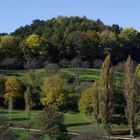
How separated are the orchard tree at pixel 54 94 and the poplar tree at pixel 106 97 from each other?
8551mm

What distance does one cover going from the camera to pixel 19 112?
66.6m

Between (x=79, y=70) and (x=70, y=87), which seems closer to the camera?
(x=70, y=87)

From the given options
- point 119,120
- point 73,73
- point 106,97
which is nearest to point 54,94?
point 119,120

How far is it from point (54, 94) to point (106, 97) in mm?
10147

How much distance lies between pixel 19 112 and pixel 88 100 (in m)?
8.82

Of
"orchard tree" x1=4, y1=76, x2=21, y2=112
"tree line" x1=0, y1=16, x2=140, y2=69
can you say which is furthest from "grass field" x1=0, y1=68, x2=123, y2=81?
"orchard tree" x1=4, y1=76, x2=21, y2=112

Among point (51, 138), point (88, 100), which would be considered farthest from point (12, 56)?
point (51, 138)

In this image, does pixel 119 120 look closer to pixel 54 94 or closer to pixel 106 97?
pixel 106 97

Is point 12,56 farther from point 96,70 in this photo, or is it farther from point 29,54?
point 96,70

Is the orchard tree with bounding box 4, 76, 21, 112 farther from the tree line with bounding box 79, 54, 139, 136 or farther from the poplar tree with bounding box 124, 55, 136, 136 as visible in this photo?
the poplar tree with bounding box 124, 55, 136, 136

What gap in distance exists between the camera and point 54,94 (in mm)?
65938

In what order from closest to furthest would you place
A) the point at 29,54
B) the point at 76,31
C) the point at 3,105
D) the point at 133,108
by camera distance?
the point at 133,108 < the point at 3,105 < the point at 29,54 < the point at 76,31

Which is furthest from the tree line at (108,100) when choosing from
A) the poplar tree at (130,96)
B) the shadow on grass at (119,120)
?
the shadow on grass at (119,120)

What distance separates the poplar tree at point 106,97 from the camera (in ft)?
183
